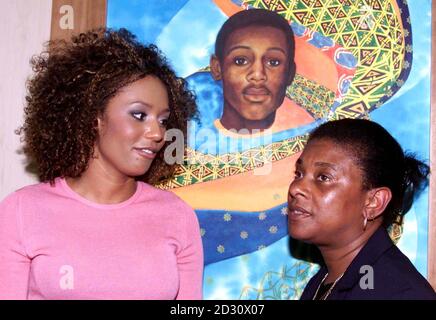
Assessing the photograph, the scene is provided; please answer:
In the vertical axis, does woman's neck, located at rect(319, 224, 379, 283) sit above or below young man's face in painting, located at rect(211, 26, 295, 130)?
below

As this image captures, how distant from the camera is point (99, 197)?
60.3 inches

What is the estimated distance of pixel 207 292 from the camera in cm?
179

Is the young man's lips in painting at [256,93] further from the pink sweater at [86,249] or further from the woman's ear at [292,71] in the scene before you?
the pink sweater at [86,249]

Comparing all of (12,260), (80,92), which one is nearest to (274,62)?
(80,92)

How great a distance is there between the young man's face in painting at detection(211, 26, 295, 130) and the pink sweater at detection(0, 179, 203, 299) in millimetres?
426

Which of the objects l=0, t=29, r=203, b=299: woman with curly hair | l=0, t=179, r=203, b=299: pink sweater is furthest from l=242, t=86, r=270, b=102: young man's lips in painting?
l=0, t=179, r=203, b=299: pink sweater

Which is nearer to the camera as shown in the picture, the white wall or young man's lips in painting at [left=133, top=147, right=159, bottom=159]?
young man's lips in painting at [left=133, top=147, right=159, bottom=159]

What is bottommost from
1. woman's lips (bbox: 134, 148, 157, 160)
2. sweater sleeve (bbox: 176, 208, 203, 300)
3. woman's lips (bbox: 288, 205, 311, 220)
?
sweater sleeve (bbox: 176, 208, 203, 300)

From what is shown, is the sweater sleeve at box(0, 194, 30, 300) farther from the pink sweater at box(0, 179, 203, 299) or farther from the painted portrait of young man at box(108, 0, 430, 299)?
the painted portrait of young man at box(108, 0, 430, 299)

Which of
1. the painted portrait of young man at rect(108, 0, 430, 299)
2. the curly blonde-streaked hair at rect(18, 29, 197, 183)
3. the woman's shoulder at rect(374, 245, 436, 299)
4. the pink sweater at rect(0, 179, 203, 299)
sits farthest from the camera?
the painted portrait of young man at rect(108, 0, 430, 299)

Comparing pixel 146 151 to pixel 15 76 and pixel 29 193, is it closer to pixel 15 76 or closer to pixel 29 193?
pixel 29 193

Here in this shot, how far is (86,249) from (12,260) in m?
0.17

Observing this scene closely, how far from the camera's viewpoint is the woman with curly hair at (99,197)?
1.44 metres

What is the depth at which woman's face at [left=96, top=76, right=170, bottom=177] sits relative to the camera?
1497mm
